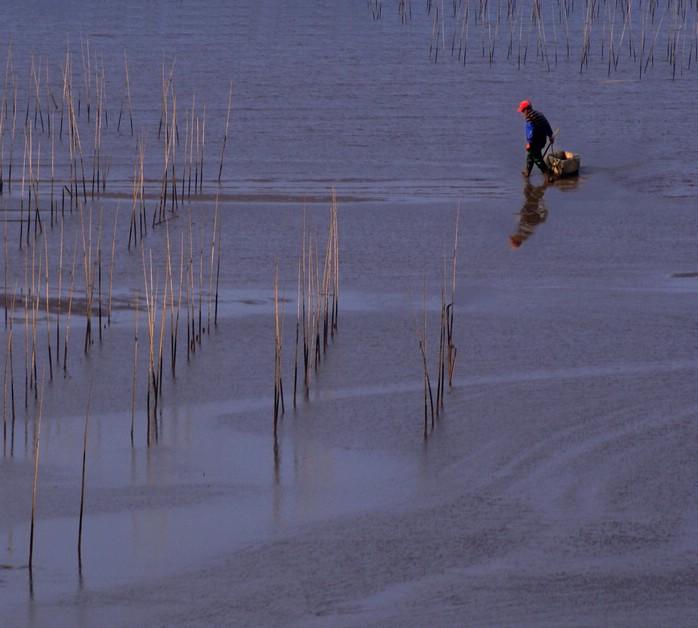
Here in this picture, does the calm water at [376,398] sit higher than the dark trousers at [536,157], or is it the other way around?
the dark trousers at [536,157]

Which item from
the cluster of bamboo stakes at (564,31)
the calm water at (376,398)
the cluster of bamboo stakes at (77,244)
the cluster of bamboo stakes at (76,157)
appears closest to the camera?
the calm water at (376,398)

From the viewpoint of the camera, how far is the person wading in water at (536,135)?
1359 cm

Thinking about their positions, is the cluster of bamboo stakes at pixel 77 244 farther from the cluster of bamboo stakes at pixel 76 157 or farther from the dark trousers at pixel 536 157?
the dark trousers at pixel 536 157

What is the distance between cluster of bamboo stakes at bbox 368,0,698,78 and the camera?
22.1 metres

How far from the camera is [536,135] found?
13625mm

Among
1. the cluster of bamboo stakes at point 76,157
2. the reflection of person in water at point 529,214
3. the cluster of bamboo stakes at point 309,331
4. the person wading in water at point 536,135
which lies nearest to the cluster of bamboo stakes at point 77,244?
the cluster of bamboo stakes at point 76,157

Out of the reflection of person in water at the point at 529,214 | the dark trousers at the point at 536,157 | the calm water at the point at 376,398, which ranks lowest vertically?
the calm water at the point at 376,398

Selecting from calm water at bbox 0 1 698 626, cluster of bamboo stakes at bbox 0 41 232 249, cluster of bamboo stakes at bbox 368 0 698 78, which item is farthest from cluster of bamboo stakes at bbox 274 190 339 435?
cluster of bamboo stakes at bbox 368 0 698 78

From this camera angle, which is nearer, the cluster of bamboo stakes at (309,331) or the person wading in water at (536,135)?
the cluster of bamboo stakes at (309,331)

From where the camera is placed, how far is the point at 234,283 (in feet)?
32.5

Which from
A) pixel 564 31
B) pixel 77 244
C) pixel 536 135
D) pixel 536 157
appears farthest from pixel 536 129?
pixel 564 31

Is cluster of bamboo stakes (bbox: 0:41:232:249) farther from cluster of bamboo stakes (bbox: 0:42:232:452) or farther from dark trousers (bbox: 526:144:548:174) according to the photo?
dark trousers (bbox: 526:144:548:174)

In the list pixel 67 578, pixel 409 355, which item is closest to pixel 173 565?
pixel 67 578

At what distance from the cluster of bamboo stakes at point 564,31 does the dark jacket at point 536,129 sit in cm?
745
